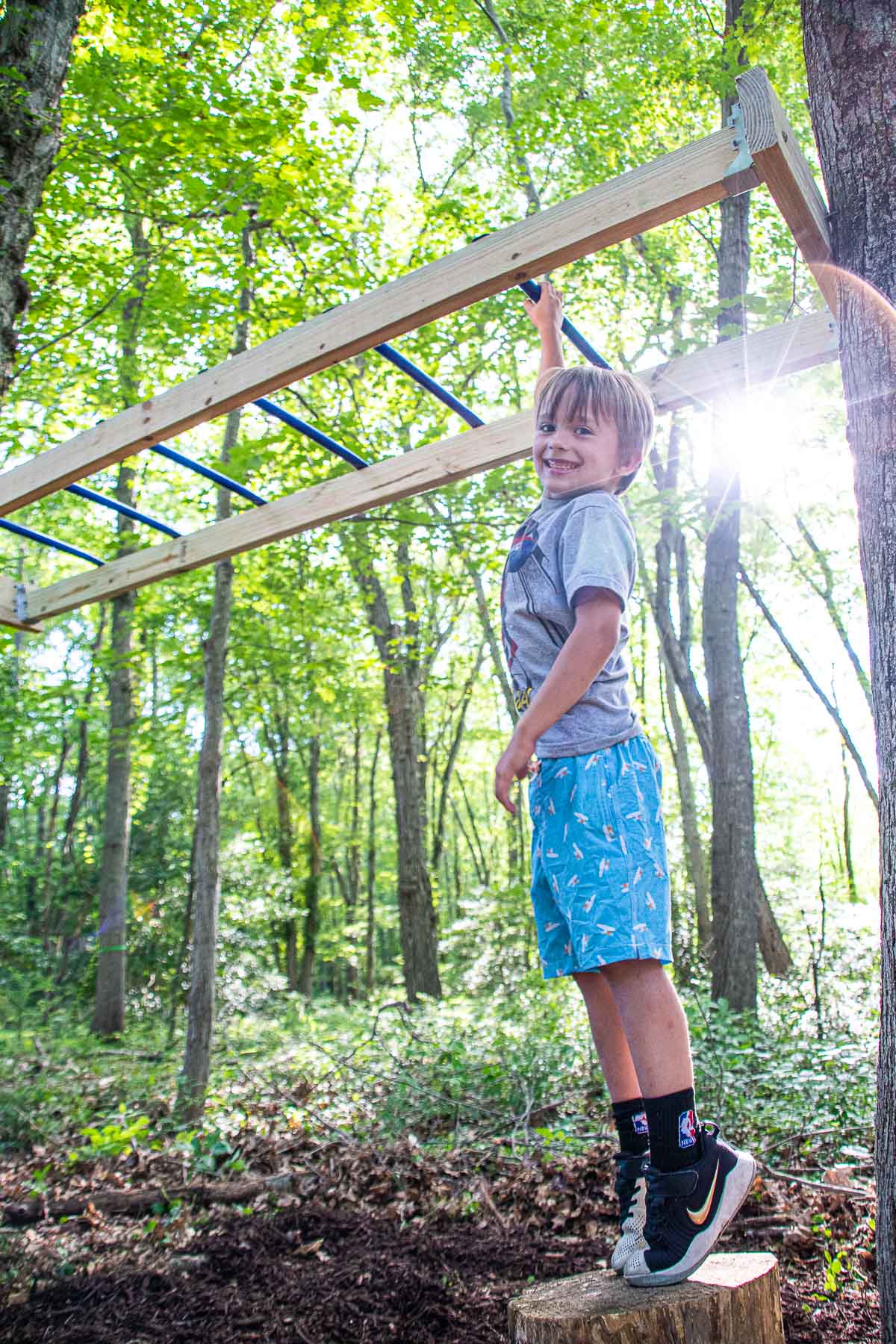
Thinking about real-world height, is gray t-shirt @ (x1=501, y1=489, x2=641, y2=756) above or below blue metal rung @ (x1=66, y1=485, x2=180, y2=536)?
below

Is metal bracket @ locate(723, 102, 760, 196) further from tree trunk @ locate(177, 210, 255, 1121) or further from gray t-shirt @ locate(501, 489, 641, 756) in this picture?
tree trunk @ locate(177, 210, 255, 1121)

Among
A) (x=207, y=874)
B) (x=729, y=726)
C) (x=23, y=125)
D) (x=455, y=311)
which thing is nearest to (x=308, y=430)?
(x=455, y=311)

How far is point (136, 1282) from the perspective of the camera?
2.83m

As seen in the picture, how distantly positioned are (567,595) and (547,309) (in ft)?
2.89

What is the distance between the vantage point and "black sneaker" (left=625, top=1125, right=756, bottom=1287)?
5.48 ft

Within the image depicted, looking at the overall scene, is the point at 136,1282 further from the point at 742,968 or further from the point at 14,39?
the point at 742,968

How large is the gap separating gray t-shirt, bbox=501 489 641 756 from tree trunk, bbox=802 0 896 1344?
0.49 metres

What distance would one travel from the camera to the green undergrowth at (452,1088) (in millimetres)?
4020

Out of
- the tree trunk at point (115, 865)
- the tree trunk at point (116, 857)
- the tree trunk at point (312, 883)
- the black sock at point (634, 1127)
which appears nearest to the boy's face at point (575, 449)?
the black sock at point (634, 1127)

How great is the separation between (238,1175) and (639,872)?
3.06 meters

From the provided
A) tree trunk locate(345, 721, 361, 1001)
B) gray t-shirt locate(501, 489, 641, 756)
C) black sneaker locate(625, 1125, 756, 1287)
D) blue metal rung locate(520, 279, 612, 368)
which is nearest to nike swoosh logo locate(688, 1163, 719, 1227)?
black sneaker locate(625, 1125, 756, 1287)

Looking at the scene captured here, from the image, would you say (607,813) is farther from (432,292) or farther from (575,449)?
(432,292)

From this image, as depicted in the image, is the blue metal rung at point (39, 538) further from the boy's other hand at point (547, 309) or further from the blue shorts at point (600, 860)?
the blue shorts at point (600, 860)

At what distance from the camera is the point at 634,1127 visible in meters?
1.86
